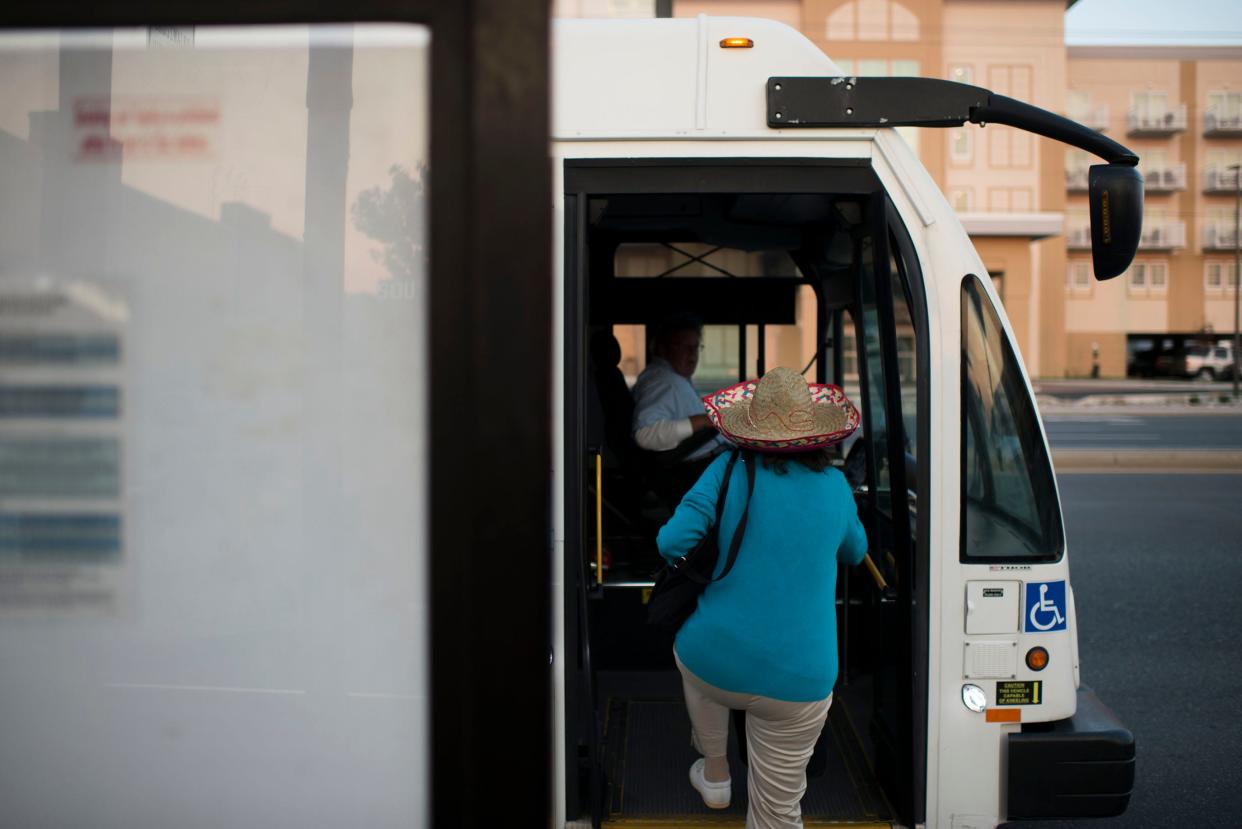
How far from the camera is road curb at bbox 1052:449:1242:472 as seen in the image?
44.0ft

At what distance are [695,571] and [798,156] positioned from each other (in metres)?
1.22

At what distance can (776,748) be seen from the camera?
9.50 feet

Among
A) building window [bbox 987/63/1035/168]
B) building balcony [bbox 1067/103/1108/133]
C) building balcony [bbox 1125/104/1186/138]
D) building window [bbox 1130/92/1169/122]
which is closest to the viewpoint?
building window [bbox 987/63/1035/168]

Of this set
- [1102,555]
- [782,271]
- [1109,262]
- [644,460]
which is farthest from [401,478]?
[1102,555]

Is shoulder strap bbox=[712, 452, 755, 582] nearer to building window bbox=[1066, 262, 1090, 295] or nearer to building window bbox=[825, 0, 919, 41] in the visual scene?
building window bbox=[825, 0, 919, 41]

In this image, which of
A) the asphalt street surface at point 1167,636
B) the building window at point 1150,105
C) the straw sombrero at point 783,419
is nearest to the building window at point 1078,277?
the building window at point 1150,105

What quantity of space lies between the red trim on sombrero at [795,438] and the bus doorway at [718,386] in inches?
6.8

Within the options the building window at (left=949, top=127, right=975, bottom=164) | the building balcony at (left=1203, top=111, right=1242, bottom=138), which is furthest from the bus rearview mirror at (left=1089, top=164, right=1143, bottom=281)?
the building balcony at (left=1203, top=111, right=1242, bottom=138)

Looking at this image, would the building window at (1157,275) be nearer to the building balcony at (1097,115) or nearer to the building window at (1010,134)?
the building balcony at (1097,115)

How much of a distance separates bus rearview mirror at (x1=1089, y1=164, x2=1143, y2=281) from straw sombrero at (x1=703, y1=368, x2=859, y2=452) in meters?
0.86

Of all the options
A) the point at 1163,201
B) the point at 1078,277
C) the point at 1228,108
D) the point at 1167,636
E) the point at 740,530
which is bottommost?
the point at 1167,636

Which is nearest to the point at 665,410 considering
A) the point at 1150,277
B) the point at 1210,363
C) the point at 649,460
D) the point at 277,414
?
the point at 649,460

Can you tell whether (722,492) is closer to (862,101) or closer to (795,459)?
(795,459)

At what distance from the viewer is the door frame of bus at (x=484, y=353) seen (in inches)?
48.2
